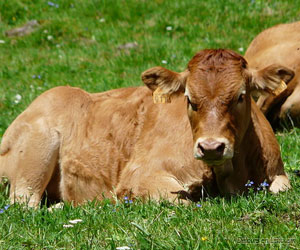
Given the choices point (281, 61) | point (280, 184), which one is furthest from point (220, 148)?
point (281, 61)

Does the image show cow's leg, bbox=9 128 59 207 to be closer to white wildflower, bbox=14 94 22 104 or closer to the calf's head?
the calf's head

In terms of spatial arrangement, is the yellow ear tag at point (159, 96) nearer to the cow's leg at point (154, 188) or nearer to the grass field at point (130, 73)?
the cow's leg at point (154, 188)

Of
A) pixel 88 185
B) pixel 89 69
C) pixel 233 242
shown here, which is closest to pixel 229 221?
pixel 233 242

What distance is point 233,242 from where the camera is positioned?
454 centimetres

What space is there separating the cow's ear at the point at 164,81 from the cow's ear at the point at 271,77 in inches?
26.1

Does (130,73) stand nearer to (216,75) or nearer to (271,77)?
(271,77)

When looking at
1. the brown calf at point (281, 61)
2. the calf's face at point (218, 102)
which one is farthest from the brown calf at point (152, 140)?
the brown calf at point (281, 61)

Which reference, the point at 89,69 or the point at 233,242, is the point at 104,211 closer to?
the point at 233,242

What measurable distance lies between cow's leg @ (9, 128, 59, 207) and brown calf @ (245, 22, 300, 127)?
2986mm

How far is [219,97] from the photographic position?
593 cm

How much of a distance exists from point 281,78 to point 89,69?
5.50 metres

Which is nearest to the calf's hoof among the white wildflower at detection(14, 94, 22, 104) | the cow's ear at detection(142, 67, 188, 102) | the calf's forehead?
the calf's forehead

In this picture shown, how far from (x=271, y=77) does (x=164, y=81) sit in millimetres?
1020

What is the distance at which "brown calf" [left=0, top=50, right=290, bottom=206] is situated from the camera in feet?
19.7
